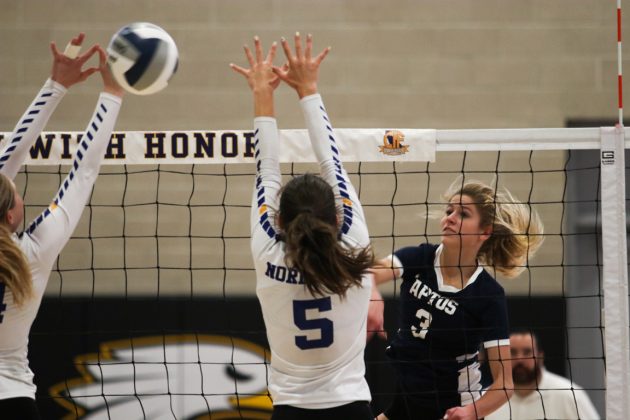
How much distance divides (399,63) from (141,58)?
3779 mm

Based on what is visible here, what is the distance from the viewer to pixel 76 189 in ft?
9.94

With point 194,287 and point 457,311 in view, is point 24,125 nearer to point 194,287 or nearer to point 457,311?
point 457,311

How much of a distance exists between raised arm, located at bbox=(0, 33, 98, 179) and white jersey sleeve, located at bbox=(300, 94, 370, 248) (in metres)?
0.85

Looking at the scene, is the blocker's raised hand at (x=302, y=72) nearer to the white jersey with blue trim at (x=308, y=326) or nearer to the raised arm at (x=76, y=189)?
the white jersey with blue trim at (x=308, y=326)

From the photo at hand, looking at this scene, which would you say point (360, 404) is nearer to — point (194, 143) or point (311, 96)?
point (311, 96)

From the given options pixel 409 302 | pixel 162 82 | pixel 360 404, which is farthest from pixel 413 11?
pixel 360 404

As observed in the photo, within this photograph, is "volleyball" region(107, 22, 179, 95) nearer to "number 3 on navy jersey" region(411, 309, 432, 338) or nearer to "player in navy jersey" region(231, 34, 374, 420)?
"player in navy jersey" region(231, 34, 374, 420)

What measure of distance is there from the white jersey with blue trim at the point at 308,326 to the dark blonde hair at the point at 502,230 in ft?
4.85

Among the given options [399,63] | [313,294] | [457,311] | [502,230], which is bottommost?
[457,311]

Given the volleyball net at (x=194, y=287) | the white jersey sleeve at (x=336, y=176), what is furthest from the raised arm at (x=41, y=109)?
the volleyball net at (x=194, y=287)

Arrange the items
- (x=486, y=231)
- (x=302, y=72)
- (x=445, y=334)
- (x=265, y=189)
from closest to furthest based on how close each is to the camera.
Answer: (x=265, y=189)
(x=302, y=72)
(x=445, y=334)
(x=486, y=231)

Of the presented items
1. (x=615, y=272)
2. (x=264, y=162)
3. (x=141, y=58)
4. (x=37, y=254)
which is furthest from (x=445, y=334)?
(x=37, y=254)

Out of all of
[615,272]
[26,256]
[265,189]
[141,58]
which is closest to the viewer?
[26,256]

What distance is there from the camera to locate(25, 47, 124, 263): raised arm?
9.62 feet
